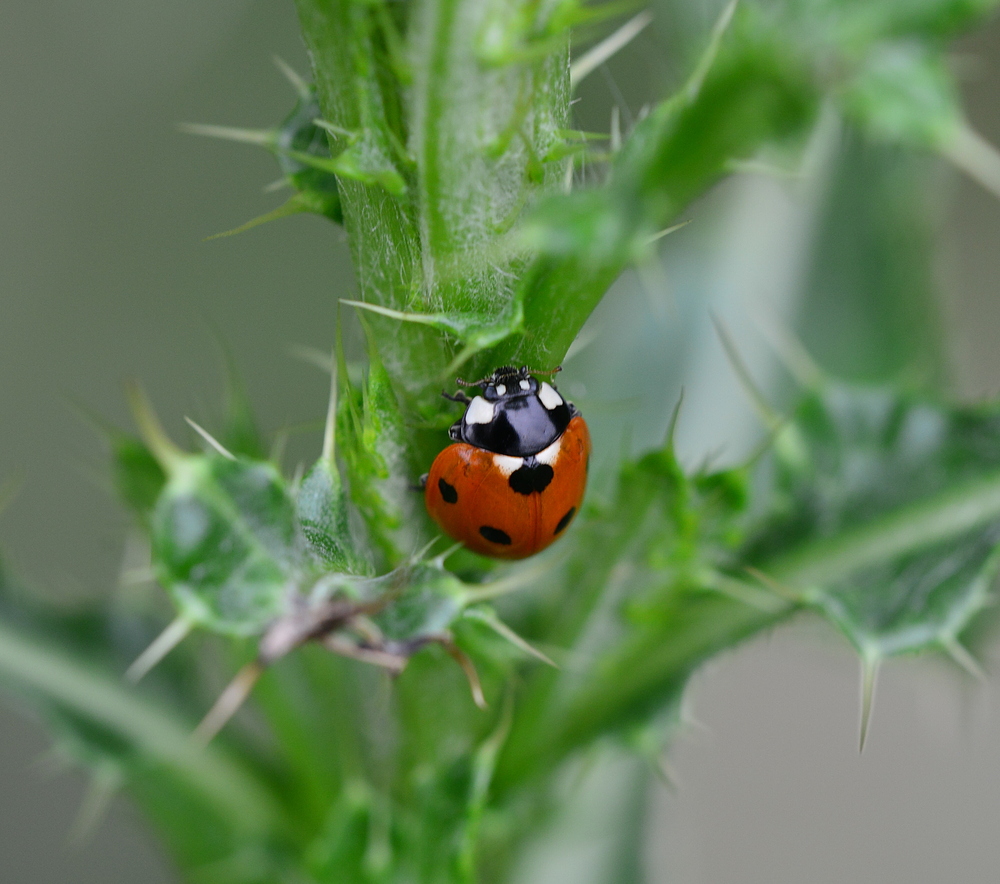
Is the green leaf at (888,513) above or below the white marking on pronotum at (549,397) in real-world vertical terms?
below

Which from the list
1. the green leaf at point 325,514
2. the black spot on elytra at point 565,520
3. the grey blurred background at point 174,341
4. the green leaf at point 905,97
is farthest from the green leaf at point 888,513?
the grey blurred background at point 174,341

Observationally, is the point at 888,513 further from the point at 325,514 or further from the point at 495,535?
the point at 325,514

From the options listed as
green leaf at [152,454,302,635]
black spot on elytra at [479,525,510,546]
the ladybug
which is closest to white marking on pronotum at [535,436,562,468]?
the ladybug

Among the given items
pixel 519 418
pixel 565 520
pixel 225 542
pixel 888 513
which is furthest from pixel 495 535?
pixel 888 513

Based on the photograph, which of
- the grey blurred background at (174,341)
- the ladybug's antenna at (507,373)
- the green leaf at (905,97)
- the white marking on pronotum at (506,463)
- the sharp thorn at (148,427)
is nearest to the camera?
the green leaf at (905,97)

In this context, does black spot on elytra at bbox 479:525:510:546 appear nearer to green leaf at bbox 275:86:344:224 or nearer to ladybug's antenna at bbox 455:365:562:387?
ladybug's antenna at bbox 455:365:562:387

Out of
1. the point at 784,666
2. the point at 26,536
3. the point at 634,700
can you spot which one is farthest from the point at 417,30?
the point at 784,666

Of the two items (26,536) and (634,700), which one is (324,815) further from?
(26,536)

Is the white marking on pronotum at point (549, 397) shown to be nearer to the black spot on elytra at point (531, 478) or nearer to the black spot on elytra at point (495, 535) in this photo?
the black spot on elytra at point (531, 478)
